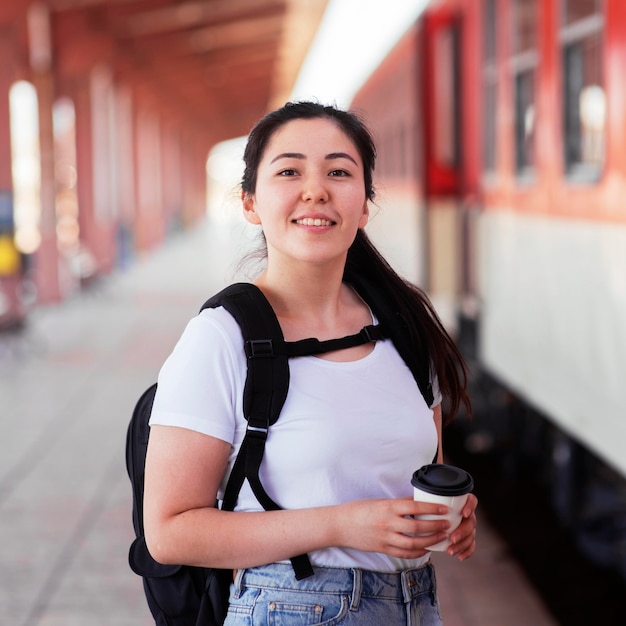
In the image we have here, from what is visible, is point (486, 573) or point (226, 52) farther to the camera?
point (226, 52)

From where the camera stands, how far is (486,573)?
16.7 ft

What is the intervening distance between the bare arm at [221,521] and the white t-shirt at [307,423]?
39 millimetres

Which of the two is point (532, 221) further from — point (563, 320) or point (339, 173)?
point (339, 173)

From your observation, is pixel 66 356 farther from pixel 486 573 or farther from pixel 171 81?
pixel 171 81

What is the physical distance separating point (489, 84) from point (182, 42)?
18.0 m

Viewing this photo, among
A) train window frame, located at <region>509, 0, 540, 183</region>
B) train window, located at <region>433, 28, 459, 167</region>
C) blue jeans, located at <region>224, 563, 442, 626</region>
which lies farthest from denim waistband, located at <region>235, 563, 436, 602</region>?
train window, located at <region>433, 28, 459, 167</region>

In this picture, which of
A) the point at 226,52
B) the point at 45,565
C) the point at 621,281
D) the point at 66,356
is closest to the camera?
the point at 621,281

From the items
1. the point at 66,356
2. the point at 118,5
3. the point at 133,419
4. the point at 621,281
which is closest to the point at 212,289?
the point at 118,5

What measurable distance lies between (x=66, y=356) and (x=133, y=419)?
32.2ft

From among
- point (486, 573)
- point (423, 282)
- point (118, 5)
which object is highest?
Answer: point (118, 5)

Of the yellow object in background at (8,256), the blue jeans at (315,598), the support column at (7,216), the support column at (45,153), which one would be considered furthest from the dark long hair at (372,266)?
the support column at (45,153)

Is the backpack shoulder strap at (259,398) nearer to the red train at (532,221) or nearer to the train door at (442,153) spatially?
the red train at (532,221)

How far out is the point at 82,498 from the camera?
242 inches

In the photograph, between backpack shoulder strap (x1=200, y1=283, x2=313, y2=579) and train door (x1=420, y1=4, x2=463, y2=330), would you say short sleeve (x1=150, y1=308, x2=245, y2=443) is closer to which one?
backpack shoulder strap (x1=200, y1=283, x2=313, y2=579)
